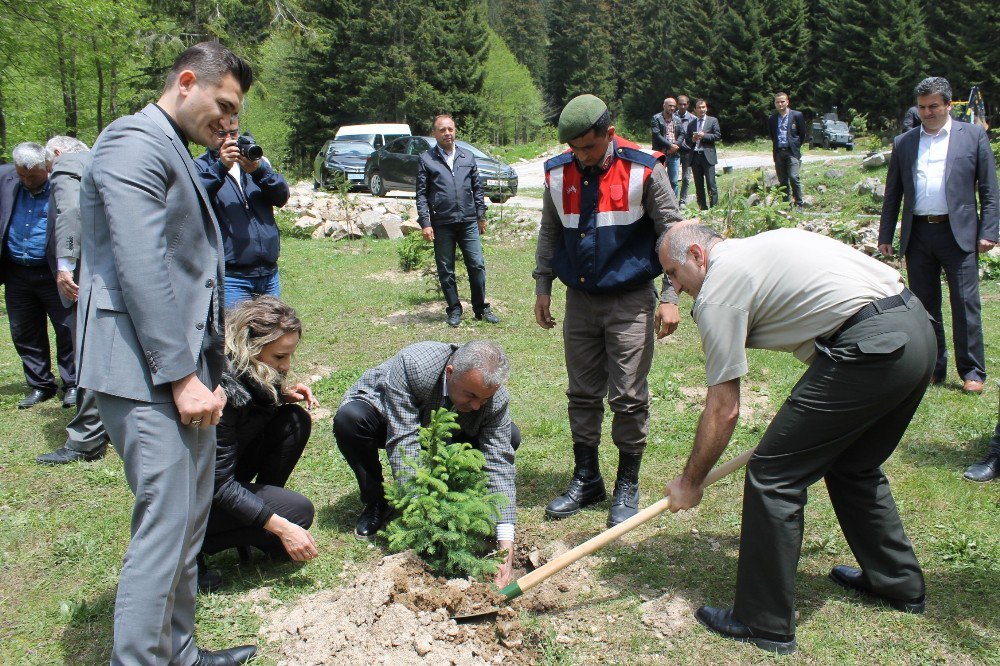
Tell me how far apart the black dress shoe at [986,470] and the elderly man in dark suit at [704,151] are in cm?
900

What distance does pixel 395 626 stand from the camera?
3.08 metres

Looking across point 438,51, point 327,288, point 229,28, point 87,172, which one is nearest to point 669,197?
point 87,172

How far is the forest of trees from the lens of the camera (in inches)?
907

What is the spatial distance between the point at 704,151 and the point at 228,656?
39.1ft

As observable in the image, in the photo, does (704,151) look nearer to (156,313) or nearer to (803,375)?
(803,375)

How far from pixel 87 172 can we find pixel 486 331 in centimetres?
567

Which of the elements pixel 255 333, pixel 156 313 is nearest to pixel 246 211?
pixel 255 333

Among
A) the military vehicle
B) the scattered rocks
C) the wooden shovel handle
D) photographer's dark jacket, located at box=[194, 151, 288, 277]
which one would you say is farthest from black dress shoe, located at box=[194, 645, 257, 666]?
the military vehicle

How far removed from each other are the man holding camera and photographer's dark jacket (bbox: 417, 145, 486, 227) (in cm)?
266

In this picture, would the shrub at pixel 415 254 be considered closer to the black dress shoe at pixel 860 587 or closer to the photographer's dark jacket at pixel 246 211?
the photographer's dark jacket at pixel 246 211

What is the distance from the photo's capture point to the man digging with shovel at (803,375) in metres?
2.79

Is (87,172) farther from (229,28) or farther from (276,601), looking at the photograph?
(229,28)

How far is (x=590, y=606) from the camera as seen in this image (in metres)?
3.42

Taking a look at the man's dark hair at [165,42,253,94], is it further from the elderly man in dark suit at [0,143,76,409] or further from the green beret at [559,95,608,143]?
the elderly man in dark suit at [0,143,76,409]
